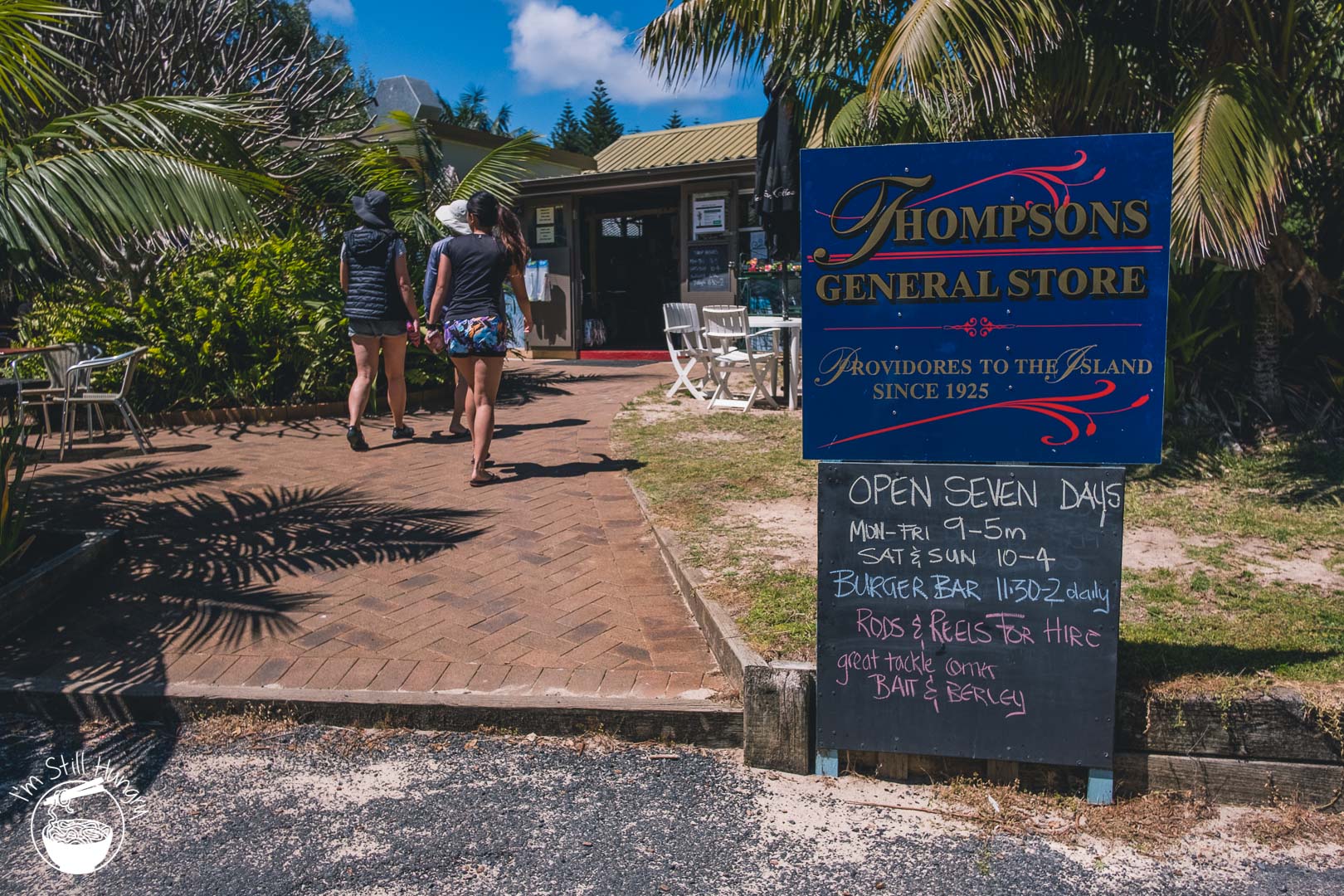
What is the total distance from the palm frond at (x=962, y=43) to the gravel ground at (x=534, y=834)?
3.98m

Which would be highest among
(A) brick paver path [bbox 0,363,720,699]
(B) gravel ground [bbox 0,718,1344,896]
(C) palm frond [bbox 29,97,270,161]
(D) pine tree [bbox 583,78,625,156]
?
(D) pine tree [bbox 583,78,625,156]

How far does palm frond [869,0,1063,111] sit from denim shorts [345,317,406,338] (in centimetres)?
360

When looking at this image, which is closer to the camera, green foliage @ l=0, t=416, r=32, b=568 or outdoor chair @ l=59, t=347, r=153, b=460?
green foliage @ l=0, t=416, r=32, b=568

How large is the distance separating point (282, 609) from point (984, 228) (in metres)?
3.10

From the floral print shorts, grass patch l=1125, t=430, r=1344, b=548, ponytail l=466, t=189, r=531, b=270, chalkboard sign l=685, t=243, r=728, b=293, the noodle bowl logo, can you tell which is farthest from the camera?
chalkboard sign l=685, t=243, r=728, b=293

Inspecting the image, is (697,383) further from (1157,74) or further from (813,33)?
(1157,74)

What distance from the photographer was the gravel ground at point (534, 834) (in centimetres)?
248

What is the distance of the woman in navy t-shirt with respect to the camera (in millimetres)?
6047

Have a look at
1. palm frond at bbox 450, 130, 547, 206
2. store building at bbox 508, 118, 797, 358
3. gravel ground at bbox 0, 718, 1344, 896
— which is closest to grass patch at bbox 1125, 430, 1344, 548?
gravel ground at bbox 0, 718, 1344, 896

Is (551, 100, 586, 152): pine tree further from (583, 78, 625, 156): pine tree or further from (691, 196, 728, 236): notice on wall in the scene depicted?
(691, 196, 728, 236): notice on wall

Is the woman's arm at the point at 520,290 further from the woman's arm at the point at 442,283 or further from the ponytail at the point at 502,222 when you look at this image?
the woman's arm at the point at 442,283

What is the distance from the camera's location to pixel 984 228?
2799 millimetres

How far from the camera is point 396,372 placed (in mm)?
7387

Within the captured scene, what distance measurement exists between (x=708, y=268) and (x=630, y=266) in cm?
311
